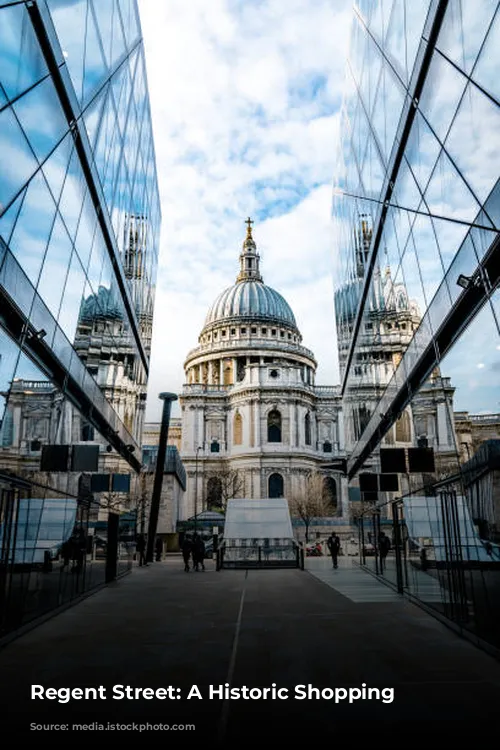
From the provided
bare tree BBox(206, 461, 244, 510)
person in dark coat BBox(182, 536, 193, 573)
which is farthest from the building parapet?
person in dark coat BBox(182, 536, 193, 573)

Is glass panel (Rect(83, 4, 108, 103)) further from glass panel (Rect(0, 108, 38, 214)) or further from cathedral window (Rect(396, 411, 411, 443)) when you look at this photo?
cathedral window (Rect(396, 411, 411, 443))

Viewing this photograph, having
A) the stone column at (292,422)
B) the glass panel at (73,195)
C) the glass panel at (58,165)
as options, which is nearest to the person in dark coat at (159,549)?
the glass panel at (73,195)

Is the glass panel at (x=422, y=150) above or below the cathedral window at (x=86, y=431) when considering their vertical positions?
above

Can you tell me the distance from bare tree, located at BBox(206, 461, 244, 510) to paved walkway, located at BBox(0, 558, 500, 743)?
6508cm

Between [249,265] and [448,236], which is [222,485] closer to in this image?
[249,265]

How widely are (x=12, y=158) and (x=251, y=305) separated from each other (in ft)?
349

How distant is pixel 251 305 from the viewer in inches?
4545

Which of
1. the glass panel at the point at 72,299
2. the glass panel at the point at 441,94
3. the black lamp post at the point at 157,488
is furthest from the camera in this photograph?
the black lamp post at the point at 157,488

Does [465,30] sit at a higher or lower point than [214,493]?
higher

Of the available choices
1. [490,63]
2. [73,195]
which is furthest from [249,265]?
[490,63]

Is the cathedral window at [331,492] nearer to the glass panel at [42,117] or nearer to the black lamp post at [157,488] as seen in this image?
the black lamp post at [157,488]

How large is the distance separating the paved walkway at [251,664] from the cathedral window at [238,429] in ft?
236

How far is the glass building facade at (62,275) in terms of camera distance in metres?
9.93

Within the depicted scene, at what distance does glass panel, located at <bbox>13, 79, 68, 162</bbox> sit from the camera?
33.9 ft
